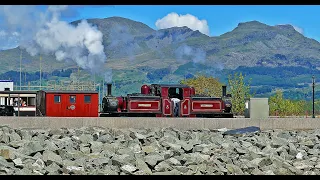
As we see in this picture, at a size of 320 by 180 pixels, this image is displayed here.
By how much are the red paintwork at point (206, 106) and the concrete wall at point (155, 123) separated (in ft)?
14.0

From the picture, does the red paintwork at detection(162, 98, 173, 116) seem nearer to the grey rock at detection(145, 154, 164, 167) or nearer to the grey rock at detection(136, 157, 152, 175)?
the grey rock at detection(145, 154, 164, 167)

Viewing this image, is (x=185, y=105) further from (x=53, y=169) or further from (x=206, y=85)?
(x=206, y=85)

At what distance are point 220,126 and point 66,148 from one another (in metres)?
11.3

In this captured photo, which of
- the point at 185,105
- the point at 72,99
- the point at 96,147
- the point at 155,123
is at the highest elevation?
the point at 72,99

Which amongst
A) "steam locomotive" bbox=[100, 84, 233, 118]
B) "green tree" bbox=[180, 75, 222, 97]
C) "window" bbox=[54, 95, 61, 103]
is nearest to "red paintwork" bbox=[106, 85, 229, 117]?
"steam locomotive" bbox=[100, 84, 233, 118]

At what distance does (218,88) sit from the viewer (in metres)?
73.8

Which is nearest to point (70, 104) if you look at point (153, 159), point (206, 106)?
point (206, 106)

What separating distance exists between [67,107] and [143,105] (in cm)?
476

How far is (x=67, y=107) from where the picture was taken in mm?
33500

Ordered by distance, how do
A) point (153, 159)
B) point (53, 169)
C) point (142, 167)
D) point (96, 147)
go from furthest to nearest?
1. point (96, 147)
2. point (153, 159)
3. point (142, 167)
4. point (53, 169)

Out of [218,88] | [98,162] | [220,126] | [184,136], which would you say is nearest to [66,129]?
[184,136]

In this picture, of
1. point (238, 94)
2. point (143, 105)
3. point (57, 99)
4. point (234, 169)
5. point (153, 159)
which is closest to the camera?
point (234, 169)
